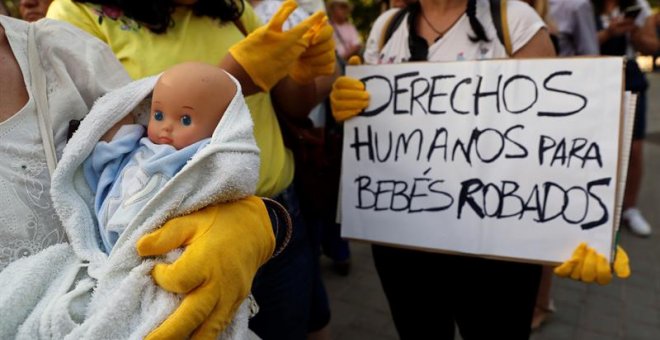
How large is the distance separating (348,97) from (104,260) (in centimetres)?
90

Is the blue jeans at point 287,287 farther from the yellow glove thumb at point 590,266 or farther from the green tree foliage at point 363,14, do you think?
the green tree foliage at point 363,14

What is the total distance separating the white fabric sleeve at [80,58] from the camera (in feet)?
3.56

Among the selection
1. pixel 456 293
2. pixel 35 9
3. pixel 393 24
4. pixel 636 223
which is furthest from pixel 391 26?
pixel 636 223

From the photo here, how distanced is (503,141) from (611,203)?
0.32 m

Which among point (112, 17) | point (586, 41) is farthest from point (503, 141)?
point (586, 41)

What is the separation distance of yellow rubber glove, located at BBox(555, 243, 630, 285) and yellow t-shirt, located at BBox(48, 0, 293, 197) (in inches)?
32.2

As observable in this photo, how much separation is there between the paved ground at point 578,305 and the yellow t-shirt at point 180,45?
153cm

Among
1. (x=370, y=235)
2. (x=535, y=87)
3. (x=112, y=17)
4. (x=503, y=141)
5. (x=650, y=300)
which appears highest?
(x=112, y=17)

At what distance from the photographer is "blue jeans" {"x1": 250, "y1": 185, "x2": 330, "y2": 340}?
1479 mm

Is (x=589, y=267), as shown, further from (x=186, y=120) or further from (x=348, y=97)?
(x=186, y=120)

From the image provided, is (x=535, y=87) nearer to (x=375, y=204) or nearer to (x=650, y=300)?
(x=375, y=204)

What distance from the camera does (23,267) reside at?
3.01 feet

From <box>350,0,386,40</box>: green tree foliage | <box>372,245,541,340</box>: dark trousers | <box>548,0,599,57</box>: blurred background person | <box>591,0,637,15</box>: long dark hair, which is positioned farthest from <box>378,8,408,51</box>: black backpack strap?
<box>350,0,386,40</box>: green tree foliage

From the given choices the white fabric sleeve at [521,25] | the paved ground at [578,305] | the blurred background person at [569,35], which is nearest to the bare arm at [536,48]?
the white fabric sleeve at [521,25]
